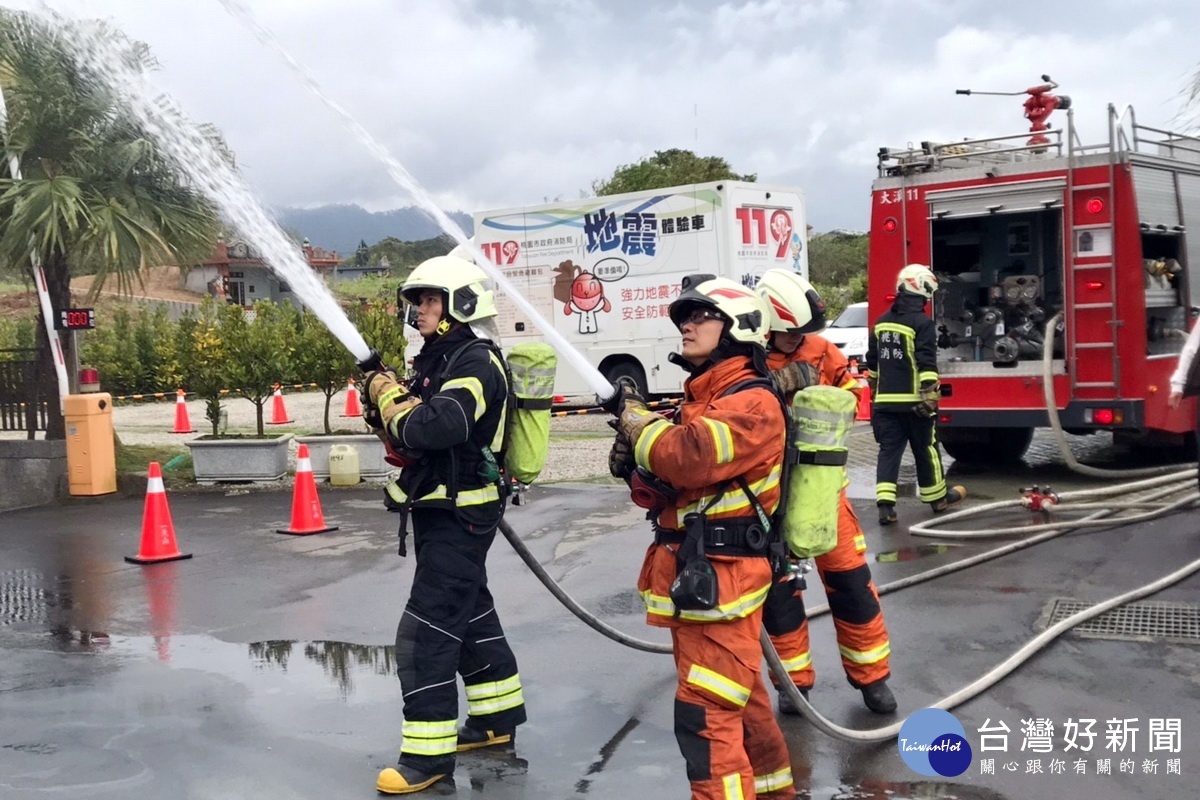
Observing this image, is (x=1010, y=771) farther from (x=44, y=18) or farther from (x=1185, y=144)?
(x=44, y=18)

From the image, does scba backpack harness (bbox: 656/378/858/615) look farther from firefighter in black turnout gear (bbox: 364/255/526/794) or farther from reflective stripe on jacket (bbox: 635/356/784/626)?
firefighter in black turnout gear (bbox: 364/255/526/794)

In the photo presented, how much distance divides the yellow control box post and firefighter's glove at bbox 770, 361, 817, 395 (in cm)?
913

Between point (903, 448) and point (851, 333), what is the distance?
12155 mm

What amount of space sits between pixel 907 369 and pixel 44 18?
341 inches

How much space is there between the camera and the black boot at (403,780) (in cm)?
432

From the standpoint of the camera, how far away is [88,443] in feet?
39.0

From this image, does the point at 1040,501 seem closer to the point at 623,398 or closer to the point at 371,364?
the point at 623,398

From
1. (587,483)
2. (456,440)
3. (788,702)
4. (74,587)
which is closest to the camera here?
(456,440)

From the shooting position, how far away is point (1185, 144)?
441 inches

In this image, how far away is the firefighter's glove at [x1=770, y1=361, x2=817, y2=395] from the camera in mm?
4621

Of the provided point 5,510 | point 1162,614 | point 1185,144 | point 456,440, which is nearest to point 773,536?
point 456,440

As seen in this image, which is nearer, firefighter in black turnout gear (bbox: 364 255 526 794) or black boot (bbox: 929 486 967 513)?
firefighter in black turnout gear (bbox: 364 255 526 794)

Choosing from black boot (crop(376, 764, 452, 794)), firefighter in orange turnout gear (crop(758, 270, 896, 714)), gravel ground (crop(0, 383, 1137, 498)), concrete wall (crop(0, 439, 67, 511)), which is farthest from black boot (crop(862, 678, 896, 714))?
concrete wall (crop(0, 439, 67, 511))

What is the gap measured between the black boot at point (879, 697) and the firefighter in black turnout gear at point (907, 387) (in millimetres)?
3917
